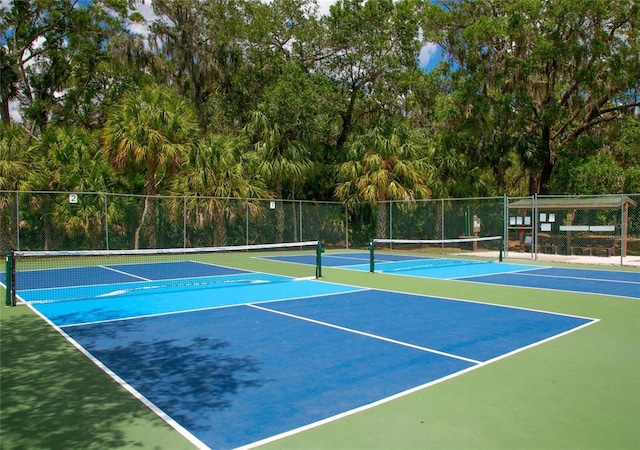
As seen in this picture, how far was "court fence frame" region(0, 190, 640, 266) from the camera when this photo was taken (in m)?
21.7

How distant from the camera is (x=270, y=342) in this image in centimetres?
800

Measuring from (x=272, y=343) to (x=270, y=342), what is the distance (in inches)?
2.8

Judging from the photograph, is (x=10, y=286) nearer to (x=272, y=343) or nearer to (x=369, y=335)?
(x=272, y=343)

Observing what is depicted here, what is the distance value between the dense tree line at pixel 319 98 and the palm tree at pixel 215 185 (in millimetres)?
101

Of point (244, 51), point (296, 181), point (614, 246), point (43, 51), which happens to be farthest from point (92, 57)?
point (614, 246)

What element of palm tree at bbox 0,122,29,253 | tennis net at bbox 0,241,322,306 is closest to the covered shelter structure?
tennis net at bbox 0,241,322,306

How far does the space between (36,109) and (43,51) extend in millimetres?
3701

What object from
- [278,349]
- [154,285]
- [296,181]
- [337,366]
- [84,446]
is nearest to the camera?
[84,446]

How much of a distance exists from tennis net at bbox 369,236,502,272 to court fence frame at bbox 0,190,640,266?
686 millimetres

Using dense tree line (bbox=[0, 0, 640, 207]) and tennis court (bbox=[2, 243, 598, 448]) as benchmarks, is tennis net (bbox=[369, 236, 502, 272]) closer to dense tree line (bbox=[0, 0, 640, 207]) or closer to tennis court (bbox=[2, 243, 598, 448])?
dense tree line (bbox=[0, 0, 640, 207])

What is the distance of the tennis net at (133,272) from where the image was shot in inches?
485

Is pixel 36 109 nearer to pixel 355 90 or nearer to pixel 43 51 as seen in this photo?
pixel 43 51

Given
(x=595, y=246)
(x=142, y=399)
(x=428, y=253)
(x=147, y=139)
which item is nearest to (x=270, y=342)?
(x=142, y=399)

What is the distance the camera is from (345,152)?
31266 millimetres
